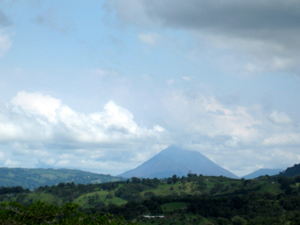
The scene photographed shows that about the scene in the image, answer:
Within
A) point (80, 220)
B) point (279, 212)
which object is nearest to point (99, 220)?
point (80, 220)

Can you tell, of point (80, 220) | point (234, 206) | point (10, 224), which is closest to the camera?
point (10, 224)

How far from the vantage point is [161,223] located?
484 ft

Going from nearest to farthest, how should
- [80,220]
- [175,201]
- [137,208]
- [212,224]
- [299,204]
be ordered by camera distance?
1. [80,220]
2. [212,224]
3. [299,204]
4. [137,208]
5. [175,201]

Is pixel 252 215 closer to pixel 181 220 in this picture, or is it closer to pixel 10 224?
pixel 181 220

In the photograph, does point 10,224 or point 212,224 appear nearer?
point 10,224

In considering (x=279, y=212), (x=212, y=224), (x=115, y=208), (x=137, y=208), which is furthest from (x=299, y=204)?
(x=115, y=208)

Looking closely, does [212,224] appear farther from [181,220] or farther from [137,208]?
[137,208]

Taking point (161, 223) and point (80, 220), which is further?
point (161, 223)

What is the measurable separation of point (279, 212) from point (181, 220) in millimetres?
46468

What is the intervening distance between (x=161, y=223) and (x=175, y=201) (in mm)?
43553

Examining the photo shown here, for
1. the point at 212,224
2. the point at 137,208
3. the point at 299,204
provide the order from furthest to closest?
the point at 137,208 < the point at 299,204 < the point at 212,224

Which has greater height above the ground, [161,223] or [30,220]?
[30,220]

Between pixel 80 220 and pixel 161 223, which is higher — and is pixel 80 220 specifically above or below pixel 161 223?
above

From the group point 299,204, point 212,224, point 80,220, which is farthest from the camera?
point 299,204
